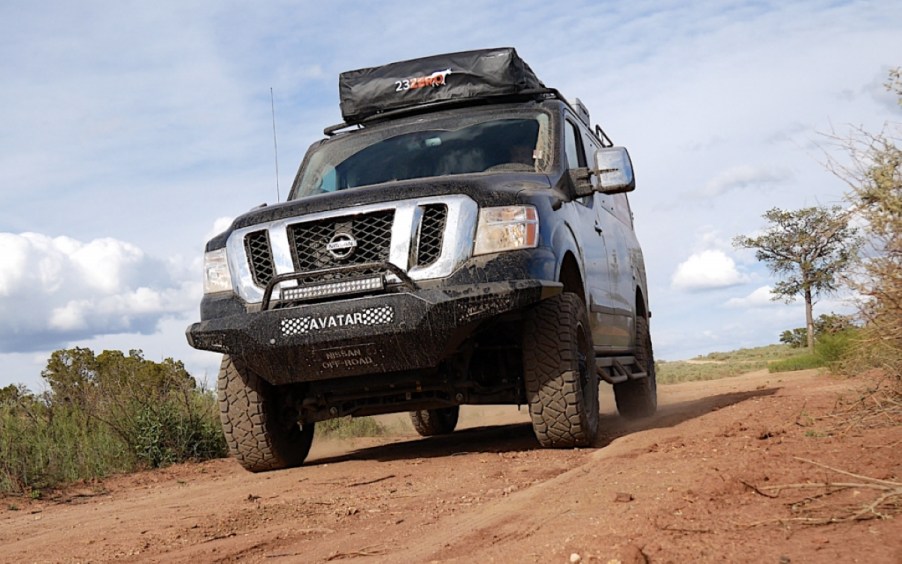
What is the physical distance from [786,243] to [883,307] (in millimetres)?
32929

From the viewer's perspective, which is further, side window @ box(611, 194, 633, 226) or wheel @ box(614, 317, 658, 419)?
wheel @ box(614, 317, 658, 419)

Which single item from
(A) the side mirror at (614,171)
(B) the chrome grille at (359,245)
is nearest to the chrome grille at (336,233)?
(B) the chrome grille at (359,245)

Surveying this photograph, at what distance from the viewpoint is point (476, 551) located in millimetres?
3482

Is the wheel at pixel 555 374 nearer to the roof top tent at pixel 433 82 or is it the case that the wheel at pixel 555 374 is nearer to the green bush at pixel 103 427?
the roof top tent at pixel 433 82

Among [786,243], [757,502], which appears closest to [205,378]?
[757,502]

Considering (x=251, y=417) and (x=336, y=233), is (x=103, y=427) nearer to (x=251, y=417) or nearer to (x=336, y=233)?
(x=251, y=417)

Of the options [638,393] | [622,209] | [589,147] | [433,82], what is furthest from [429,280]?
[622,209]

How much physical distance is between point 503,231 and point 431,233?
418mm

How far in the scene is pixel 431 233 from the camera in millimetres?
6043

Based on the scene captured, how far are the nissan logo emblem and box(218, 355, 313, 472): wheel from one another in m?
1.12

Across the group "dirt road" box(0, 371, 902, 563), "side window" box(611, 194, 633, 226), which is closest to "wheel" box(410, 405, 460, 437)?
"side window" box(611, 194, 633, 226)

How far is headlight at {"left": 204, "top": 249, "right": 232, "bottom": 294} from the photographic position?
6.49 metres

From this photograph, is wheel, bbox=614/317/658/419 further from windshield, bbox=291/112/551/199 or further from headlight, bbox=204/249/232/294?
headlight, bbox=204/249/232/294

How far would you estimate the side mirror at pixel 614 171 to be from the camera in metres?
7.15
